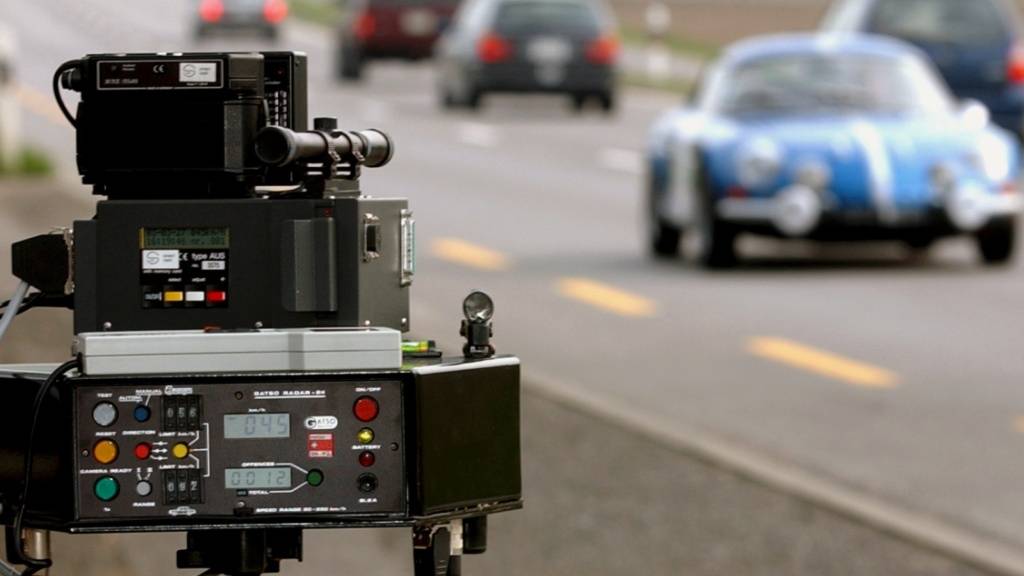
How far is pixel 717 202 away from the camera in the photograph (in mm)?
17078

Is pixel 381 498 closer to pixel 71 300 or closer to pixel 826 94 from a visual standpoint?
pixel 71 300

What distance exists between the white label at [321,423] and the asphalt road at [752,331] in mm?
3557

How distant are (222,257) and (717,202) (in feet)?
45.9

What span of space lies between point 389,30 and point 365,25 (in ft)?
2.09

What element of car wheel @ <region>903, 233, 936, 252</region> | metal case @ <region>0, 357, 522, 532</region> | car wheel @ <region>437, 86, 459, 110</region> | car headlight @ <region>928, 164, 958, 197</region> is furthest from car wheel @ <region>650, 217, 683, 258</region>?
car wheel @ <region>437, 86, 459, 110</region>

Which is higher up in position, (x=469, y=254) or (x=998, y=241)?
(x=998, y=241)

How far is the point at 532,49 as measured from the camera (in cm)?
3284

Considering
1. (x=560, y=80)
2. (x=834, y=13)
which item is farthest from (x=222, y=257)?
(x=560, y=80)

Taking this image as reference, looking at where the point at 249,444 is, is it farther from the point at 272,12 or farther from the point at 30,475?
the point at 272,12

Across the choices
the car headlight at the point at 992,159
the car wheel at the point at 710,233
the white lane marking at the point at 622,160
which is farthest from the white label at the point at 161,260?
the white lane marking at the point at 622,160

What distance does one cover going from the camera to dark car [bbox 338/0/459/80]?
3909cm

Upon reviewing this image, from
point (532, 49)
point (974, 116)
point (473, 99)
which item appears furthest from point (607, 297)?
point (473, 99)

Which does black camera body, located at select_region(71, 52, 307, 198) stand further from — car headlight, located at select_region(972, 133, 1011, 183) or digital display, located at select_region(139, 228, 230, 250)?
car headlight, located at select_region(972, 133, 1011, 183)

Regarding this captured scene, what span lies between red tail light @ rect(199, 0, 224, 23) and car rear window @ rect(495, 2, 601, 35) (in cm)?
598
